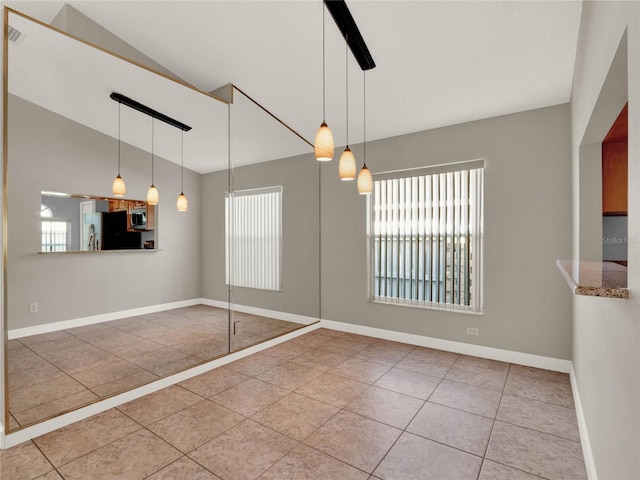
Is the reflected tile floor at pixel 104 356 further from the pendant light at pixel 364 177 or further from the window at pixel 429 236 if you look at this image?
the window at pixel 429 236

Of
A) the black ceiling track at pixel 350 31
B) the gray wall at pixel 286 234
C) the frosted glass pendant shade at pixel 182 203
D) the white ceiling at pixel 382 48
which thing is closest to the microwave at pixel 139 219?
the frosted glass pendant shade at pixel 182 203

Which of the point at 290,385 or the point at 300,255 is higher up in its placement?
the point at 300,255

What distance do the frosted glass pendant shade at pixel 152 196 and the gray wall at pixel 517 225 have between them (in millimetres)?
2935

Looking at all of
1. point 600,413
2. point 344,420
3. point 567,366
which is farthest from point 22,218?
point 567,366

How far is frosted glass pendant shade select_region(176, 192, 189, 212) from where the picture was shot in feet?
10.2

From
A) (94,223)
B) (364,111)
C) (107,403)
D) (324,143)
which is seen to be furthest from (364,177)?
(107,403)

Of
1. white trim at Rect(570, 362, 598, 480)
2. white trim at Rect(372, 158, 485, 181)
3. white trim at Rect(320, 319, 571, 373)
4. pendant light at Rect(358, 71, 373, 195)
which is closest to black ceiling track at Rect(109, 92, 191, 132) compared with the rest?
pendant light at Rect(358, 71, 373, 195)

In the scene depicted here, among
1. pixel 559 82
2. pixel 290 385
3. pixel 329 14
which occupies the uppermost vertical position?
pixel 329 14

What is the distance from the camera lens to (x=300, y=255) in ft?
15.2

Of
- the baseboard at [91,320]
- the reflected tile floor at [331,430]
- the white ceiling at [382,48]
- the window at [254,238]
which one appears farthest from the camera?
the window at [254,238]

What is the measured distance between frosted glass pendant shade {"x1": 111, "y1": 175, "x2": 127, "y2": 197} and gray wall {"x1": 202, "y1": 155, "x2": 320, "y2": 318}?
31.8 inches

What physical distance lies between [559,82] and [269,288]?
3.75 meters

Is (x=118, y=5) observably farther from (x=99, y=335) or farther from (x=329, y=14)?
(x=99, y=335)

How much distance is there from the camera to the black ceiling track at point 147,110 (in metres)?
2.67
